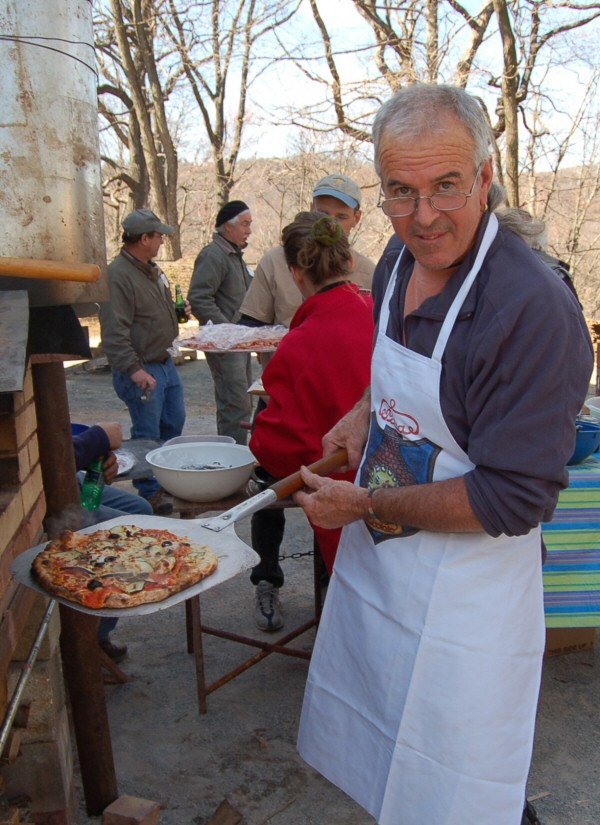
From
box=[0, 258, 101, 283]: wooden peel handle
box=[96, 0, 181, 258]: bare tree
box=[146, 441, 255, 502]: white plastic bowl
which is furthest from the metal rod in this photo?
box=[96, 0, 181, 258]: bare tree

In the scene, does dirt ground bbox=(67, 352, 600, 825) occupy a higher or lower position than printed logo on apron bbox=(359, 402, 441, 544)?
lower

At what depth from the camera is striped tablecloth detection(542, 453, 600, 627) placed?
2.89m

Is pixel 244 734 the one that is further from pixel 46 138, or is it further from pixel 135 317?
pixel 135 317

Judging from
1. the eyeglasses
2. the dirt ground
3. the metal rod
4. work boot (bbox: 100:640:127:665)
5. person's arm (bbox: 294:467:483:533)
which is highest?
the eyeglasses

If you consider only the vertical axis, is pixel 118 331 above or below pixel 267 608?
above

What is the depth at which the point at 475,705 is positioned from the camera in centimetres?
168

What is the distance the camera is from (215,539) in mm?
2002

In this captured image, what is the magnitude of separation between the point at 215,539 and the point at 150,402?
3.31m

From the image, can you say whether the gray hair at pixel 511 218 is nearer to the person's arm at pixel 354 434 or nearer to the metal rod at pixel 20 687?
the person's arm at pixel 354 434

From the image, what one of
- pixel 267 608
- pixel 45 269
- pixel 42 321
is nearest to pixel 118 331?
pixel 267 608

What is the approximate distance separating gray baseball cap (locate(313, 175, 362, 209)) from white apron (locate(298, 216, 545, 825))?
255 cm

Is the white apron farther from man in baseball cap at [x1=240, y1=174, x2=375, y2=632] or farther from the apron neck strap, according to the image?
man in baseball cap at [x1=240, y1=174, x2=375, y2=632]

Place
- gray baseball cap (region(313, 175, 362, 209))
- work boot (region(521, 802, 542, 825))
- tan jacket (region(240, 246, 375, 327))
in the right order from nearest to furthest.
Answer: work boot (region(521, 802, 542, 825))
gray baseball cap (region(313, 175, 362, 209))
tan jacket (region(240, 246, 375, 327))

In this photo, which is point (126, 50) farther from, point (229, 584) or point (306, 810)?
point (306, 810)
